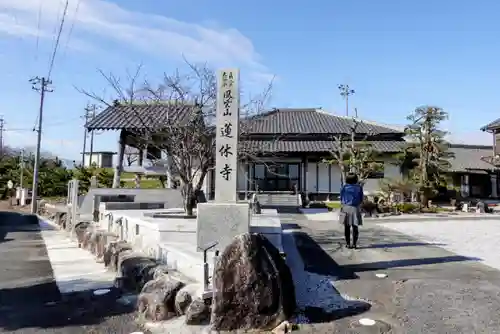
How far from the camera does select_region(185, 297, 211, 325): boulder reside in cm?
471

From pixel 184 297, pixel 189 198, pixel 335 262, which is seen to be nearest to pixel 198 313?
pixel 184 297

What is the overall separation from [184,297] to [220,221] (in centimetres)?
156

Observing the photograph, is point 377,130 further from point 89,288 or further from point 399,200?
point 89,288

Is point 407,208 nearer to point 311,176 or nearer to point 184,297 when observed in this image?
point 311,176

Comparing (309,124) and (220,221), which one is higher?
(309,124)

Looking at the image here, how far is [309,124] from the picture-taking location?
1151 inches

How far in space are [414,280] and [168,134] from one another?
686cm

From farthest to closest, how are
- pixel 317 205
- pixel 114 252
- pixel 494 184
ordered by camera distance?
pixel 494 184 → pixel 317 205 → pixel 114 252

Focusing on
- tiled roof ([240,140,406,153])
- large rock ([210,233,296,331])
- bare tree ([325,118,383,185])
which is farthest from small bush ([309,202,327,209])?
large rock ([210,233,296,331])

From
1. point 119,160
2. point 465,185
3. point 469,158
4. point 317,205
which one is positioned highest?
point 469,158

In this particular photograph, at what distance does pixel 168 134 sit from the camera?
10.8 m

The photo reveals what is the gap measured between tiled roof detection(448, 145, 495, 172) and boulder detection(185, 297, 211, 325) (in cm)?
2964

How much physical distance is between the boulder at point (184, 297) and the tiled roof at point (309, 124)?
20.9 meters

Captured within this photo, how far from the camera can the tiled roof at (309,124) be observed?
27484 millimetres
